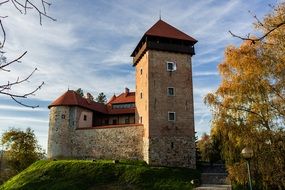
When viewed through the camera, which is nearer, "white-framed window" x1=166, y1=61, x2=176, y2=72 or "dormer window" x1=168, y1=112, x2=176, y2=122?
"dormer window" x1=168, y1=112, x2=176, y2=122

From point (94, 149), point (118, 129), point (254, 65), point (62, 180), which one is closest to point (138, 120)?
point (118, 129)

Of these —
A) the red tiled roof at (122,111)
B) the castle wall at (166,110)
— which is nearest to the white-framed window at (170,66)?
the castle wall at (166,110)

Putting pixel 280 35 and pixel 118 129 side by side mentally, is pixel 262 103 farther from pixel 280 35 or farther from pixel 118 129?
pixel 118 129

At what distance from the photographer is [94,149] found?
3083 centimetres

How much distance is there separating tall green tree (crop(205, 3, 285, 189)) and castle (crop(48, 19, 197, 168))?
34.5 feet

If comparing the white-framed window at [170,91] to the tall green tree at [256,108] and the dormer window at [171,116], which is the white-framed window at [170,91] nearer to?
the dormer window at [171,116]

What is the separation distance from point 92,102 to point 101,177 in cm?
1388

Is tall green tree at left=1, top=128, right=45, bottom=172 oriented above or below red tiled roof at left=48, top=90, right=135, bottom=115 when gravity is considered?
below

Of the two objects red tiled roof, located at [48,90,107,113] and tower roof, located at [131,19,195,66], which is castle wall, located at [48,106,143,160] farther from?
tower roof, located at [131,19,195,66]

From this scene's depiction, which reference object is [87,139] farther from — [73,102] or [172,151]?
[172,151]

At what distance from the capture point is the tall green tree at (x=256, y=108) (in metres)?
15.1

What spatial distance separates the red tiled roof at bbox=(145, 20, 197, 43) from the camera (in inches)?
1202

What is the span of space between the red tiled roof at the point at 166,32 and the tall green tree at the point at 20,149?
18.1 m

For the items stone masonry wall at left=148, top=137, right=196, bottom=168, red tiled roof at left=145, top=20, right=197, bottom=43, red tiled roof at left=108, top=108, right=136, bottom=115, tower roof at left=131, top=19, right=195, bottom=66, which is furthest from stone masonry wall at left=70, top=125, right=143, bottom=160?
red tiled roof at left=145, top=20, right=197, bottom=43
